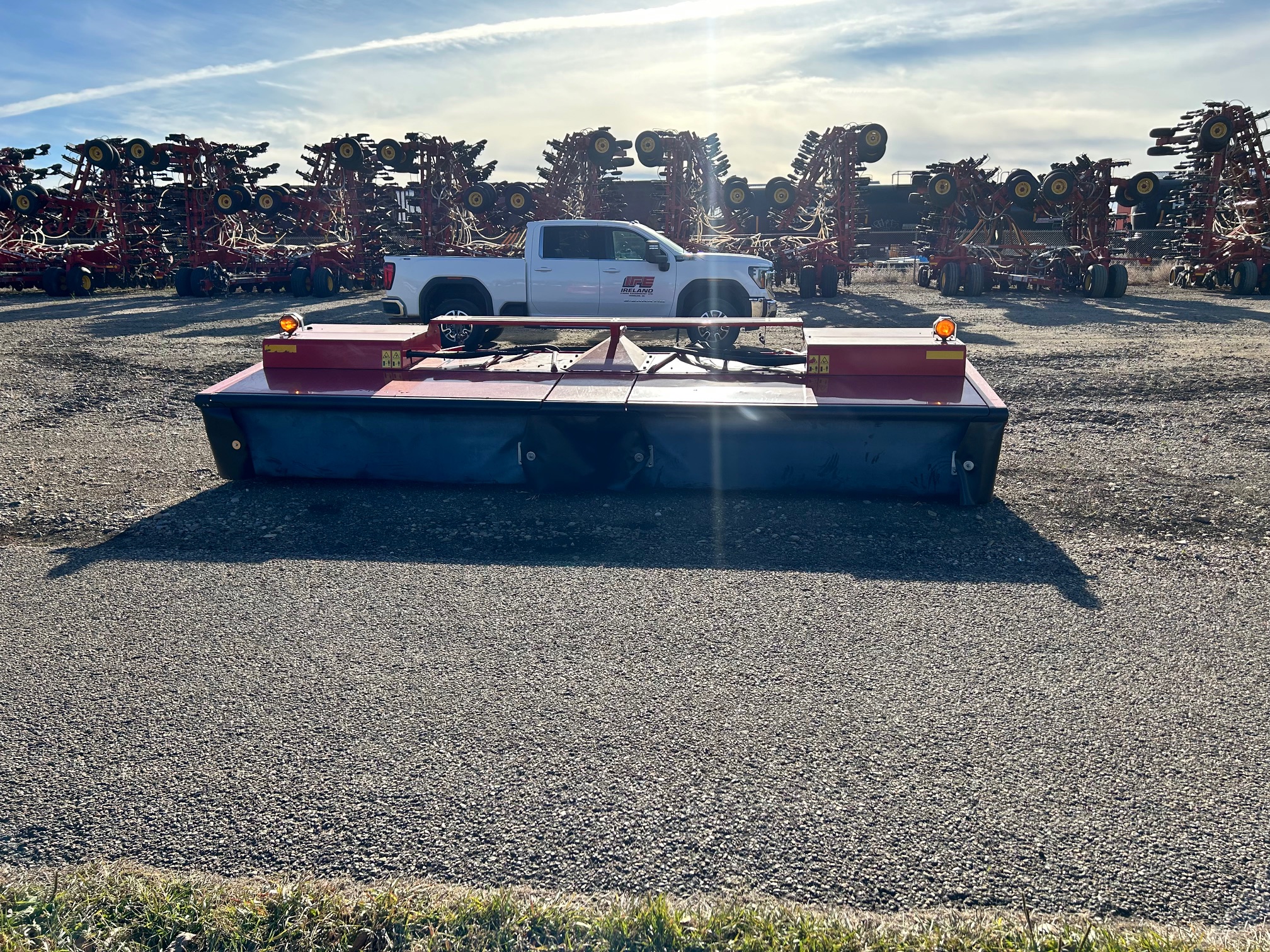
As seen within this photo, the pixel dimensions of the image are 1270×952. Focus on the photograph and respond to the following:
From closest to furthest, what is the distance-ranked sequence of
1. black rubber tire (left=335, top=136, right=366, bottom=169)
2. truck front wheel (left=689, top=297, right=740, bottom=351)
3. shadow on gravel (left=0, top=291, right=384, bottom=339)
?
truck front wheel (left=689, top=297, right=740, bottom=351) → shadow on gravel (left=0, top=291, right=384, bottom=339) → black rubber tire (left=335, top=136, right=366, bottom=169)

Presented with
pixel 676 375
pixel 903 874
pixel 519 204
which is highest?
pixel 519 204

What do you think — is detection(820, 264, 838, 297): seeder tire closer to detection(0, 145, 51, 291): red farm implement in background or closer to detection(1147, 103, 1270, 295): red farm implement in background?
detection(1147, 103, 1270, 295): red farm implement in background

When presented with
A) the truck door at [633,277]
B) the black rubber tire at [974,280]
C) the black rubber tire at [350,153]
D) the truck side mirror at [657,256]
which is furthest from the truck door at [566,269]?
the black rubber tire at [974,280]

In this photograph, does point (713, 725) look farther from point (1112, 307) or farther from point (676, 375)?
point (1112, 307)

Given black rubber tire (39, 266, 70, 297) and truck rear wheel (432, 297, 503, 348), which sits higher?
black rubber tire (39, 266, 70, 297)

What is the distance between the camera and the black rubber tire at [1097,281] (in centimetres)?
2302

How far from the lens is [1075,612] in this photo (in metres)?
4.36

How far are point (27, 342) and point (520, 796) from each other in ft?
49.1

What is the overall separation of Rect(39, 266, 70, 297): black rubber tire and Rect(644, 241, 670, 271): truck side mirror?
60.9ft

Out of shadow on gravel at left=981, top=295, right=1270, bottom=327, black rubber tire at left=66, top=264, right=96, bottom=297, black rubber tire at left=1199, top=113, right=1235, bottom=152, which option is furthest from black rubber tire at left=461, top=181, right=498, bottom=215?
black rubber tire at left=1199, top=113, right=1235, bottom=152

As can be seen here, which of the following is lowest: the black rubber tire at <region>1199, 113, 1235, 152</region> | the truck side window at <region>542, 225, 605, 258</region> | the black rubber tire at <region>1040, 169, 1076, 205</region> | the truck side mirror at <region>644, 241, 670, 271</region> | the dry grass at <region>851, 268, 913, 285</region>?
the dry grass at <region>851, 268, 913, 285</region>

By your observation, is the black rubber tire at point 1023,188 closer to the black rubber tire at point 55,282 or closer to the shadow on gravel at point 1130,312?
the shadow on gravel at point 1130,312

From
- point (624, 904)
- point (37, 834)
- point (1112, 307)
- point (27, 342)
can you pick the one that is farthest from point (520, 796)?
point (1112, 307)

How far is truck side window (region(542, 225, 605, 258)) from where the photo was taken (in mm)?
13469
